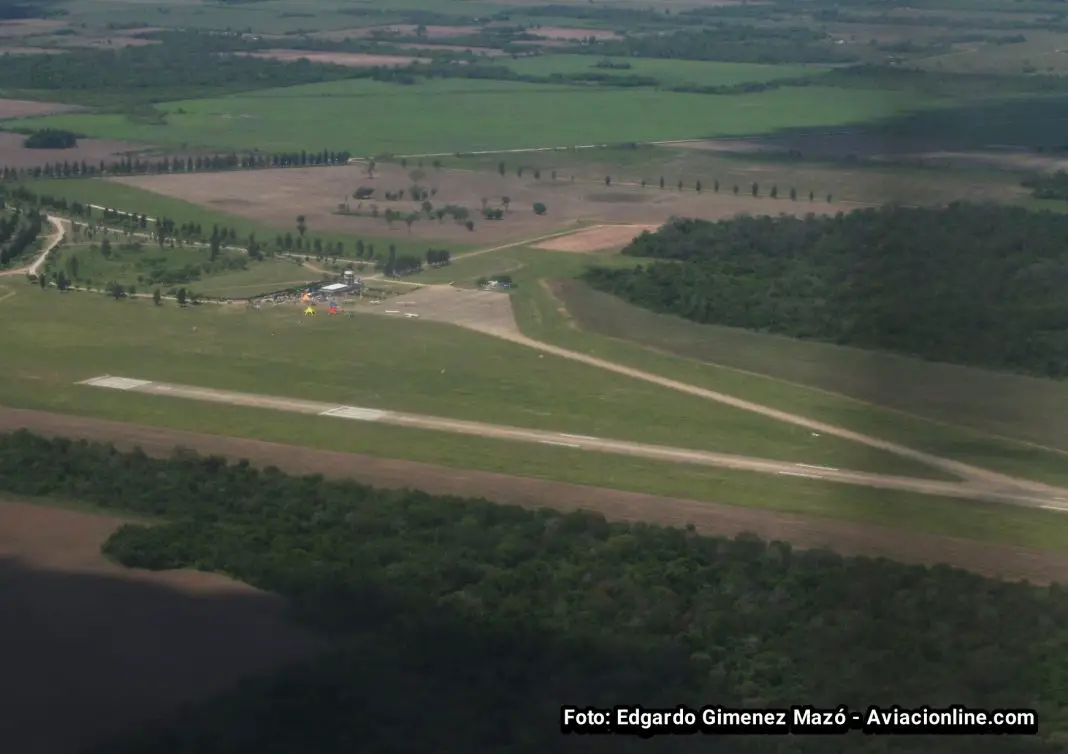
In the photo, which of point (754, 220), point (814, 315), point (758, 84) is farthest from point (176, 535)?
point (758, 84)

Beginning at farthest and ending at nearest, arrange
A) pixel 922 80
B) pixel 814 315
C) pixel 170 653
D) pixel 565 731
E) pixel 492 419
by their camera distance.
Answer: pixel 922 80, pixel 814 315, pixel 492 419, pixel 170 653, pixel 565 731

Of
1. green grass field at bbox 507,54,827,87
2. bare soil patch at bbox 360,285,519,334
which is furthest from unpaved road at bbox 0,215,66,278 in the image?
green grass field at bbox 507,54,827,87

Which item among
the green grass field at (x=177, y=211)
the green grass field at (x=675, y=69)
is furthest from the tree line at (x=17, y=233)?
the green grass field at (x=675, y=69)

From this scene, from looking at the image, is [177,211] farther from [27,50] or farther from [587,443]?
[27,50]

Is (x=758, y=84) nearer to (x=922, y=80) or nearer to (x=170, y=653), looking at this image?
(x=922, y=80)

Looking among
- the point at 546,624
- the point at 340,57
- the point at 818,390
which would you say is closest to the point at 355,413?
the point at 818,390

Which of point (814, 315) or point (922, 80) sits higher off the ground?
point (922, 80)
